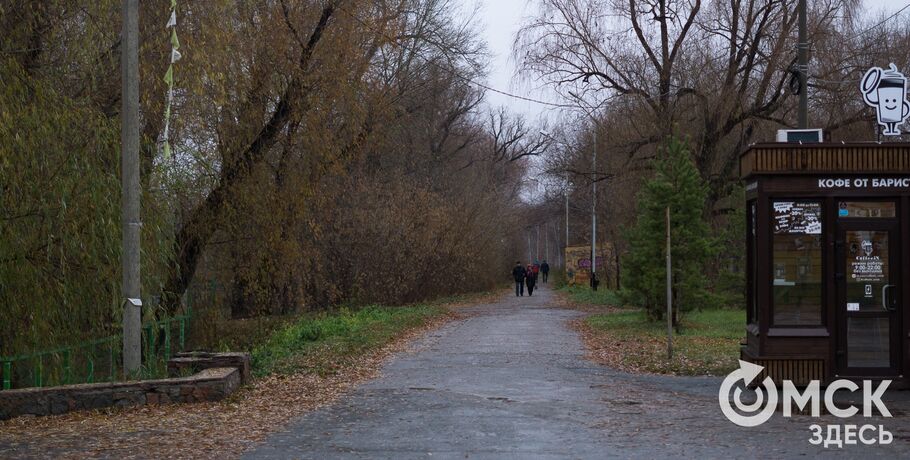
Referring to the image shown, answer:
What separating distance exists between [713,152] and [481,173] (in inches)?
1044

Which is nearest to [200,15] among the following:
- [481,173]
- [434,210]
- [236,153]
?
[236,153]

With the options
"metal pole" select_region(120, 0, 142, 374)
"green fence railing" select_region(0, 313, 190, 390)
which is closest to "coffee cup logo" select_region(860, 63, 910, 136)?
"metal pole" select_region(120, 0, 142, 374)

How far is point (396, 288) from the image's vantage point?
37062mm

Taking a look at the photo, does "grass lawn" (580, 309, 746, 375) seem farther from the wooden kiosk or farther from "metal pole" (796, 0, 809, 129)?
"metal pole" (796, 0, 809, 129)

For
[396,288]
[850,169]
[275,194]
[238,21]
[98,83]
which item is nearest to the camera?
[850,169]

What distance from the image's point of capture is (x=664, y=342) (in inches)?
835

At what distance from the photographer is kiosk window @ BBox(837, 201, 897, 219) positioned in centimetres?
1317

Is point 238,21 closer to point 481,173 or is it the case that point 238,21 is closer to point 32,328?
point 32,328

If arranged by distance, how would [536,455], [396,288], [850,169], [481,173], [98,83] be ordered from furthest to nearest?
[481,173] < [396,288] < [98,83] < [850,169] < [536,455]

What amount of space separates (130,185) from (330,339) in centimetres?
861

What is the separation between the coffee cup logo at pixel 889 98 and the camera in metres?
13.3

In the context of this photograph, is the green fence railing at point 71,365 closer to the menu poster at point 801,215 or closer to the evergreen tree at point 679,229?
the menu poster at point 801,215

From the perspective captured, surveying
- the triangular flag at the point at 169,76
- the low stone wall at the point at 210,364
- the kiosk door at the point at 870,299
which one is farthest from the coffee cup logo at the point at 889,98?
the triangular flag at the point at 169,76

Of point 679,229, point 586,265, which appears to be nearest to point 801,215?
point 679,229
